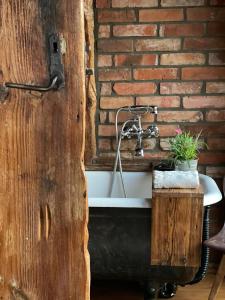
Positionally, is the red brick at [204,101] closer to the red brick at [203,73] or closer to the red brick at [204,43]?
the red brick at [203,73]

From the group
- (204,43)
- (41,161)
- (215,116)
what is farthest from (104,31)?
(41,161)

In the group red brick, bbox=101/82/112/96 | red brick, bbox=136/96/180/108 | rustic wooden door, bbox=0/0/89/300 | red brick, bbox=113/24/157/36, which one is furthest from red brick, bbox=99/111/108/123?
rustic wooden door, bbox=0/0/89/300

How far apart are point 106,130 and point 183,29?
0.70 metres

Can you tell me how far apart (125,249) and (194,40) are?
46.2 inches

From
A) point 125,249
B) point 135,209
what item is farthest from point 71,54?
point 125,249

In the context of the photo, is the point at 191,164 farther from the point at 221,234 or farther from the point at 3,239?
the point at 3,239

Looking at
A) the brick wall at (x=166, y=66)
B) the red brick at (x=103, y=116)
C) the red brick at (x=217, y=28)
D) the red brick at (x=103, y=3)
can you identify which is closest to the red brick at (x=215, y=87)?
the brick wall at (x=166, y=66)

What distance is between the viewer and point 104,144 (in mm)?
2180

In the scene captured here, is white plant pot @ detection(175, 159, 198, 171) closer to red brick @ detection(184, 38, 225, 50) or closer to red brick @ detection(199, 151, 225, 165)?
red brick @ detection(199, 151, 225, 165)

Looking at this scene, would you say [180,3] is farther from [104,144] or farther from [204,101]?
[104,144]

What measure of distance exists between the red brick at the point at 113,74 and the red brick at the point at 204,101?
35cm

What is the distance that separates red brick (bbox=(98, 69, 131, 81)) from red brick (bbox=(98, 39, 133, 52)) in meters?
0.11

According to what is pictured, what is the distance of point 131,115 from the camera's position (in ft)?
6.97

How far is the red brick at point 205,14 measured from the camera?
6.55ft
